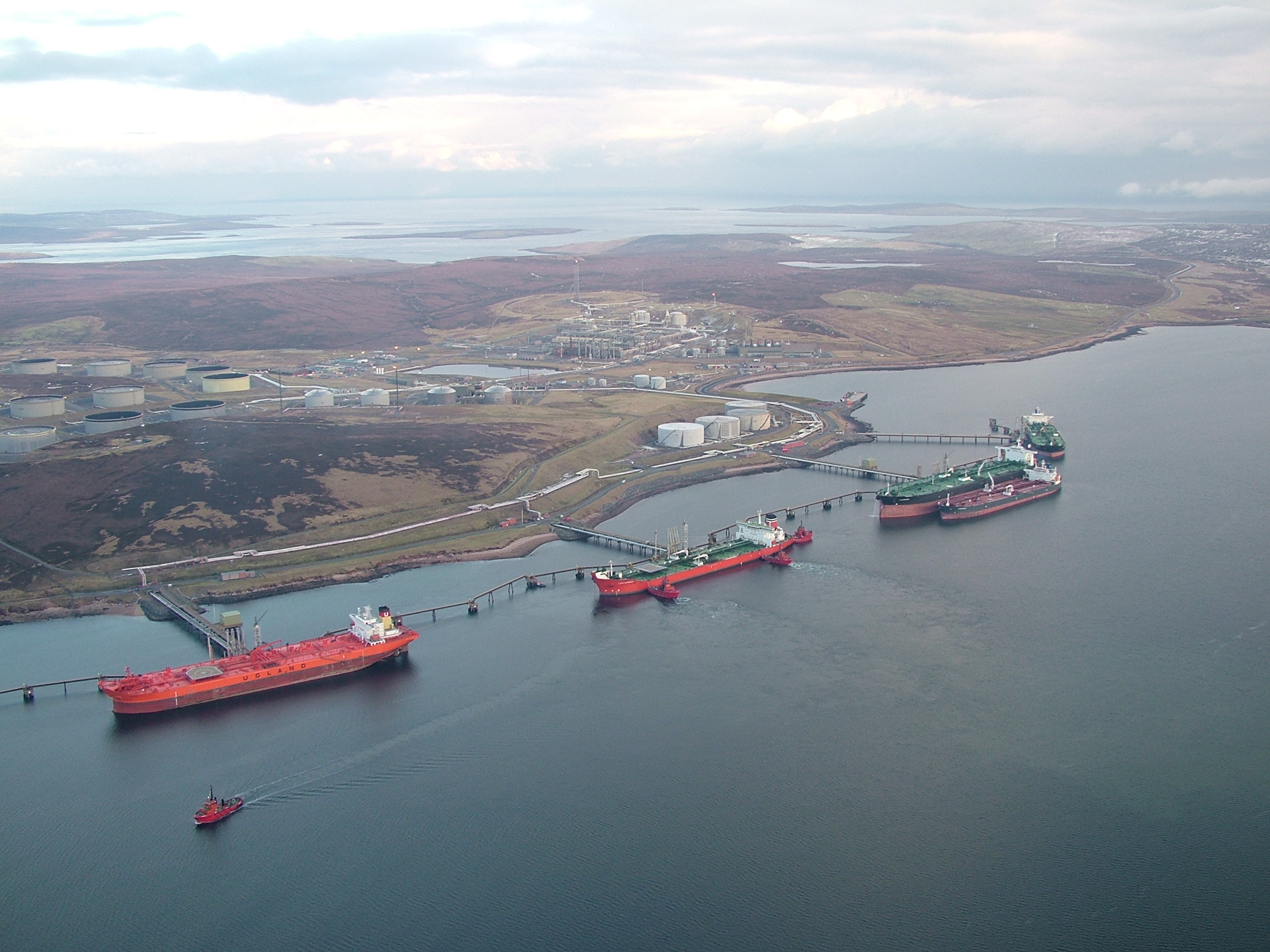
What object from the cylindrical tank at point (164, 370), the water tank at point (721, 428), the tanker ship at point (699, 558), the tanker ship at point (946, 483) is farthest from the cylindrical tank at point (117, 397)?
the tanker ship at point (946, 483)

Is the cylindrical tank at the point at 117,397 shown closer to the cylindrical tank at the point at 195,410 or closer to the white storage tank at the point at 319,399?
the cylindrical tank at the point at 195,410

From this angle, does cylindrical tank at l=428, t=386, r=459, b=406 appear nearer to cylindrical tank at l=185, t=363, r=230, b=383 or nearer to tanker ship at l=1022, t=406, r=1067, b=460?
cylindrical tank at l=185, t=363, r=230, b=383

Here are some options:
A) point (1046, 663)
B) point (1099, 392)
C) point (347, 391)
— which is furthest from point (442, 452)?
point (1099, 392)

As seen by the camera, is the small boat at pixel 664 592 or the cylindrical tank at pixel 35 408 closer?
the small boat at pixel 664 592

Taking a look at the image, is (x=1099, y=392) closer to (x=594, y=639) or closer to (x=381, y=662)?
(x=594, y=639)

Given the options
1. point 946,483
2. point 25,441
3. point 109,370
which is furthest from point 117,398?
point 946,483
